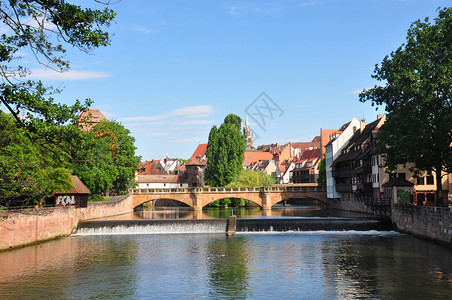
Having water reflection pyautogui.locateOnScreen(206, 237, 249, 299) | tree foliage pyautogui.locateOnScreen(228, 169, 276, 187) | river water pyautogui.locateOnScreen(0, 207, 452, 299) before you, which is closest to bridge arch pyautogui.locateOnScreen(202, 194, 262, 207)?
tree foliage pyautogui.locateOnScreen(228, 169, 276, 187)

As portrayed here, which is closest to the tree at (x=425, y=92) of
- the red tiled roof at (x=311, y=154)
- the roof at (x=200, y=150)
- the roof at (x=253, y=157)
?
the red tiled roof at (x=311, y=154)

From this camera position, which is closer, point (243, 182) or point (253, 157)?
point (243, 182)

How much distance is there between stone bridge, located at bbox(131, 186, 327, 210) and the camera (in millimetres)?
92812

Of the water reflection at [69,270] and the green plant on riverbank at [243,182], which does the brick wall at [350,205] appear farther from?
the water reflection at [69,270]

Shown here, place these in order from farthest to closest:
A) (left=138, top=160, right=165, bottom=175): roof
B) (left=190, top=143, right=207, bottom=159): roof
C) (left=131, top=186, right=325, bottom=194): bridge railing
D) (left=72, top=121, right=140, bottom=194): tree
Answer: (left=190, top=143, right=207, bottom=159): roof
(left=138, top=160, right=165, bottom=175): roof
(left=131, top=186, right=325, bottom=194): bridge railing
(left=72, top=121, right=140, bottom=194): tree

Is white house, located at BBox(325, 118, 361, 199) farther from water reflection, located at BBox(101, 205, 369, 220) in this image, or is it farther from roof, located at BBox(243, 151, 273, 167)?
roof, located at BBox(243, 151, 273, 167)

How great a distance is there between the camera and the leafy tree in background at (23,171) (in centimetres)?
1855

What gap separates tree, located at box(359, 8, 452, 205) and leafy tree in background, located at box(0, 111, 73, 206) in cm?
2891

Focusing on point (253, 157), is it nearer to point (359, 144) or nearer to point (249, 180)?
point (249, 180)

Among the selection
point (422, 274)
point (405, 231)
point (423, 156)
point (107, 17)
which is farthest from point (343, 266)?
point (107, 17)

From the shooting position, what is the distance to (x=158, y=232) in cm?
5241

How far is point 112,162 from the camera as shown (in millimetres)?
73750

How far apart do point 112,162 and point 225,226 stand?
2798cm

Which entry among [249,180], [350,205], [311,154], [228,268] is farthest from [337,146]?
[228,268]
